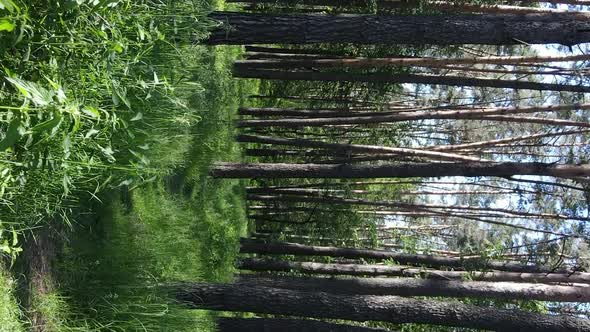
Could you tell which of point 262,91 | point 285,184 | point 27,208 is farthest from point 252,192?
point 27,208

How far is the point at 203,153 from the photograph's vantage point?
27.3 feet

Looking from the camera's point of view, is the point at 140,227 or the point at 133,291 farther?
the point at 140,227

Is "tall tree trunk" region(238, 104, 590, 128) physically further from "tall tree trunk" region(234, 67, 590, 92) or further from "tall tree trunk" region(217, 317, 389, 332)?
"tall tree trunk" region(217, 317, 389, 332)

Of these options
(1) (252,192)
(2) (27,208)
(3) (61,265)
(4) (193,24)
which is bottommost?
(1) (252,192)

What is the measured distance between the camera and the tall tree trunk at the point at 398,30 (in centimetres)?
612

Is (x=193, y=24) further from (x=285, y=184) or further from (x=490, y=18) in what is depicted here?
(x=285, y=184)

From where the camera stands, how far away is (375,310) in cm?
697

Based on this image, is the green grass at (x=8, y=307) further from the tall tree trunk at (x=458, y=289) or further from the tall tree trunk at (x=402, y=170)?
the tall tree trunk at (x=402, y=170)

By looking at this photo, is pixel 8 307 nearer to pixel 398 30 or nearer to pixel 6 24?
pixel 6 24

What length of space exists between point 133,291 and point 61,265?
0.70 m

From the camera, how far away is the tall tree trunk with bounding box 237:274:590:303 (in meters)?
7.51

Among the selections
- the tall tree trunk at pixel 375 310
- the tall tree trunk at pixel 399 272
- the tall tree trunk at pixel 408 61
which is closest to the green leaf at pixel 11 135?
the tall tree trunk at pixel 375 310

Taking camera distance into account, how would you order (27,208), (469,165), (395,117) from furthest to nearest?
(395,117) < (469,165) < (27,208)

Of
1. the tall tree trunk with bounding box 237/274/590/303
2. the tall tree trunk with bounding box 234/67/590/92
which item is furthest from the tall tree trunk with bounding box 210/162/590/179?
the tall tree trunk with bounding box 237/274/590/303
